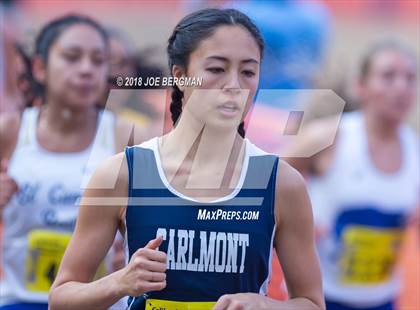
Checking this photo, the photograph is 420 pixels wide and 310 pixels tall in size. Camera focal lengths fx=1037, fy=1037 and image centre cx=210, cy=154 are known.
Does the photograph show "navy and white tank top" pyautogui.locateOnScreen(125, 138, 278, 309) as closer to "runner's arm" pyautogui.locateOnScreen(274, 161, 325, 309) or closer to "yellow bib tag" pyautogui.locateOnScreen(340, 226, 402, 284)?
"runner's arm" pyautogui.locateOnScreen(274, 161, 325, 309)

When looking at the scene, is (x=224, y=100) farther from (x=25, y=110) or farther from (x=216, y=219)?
(x=25, y=110)

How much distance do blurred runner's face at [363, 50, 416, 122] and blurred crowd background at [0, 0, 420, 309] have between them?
0.66 feet

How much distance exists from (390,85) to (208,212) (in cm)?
295

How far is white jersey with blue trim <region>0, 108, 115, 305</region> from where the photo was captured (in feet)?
13.7

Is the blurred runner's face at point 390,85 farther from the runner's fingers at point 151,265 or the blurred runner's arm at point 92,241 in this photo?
Result: the runner's fingers at point 151,265

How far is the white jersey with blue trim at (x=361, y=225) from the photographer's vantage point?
5.08 meters

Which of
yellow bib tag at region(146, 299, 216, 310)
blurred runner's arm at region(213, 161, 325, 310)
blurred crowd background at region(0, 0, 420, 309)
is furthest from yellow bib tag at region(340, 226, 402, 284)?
yellow bib tag at region(146, 299, 216, 310)

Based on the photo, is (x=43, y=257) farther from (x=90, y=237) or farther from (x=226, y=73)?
(x=226, y=73)

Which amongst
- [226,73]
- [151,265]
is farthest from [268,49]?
[151,265]

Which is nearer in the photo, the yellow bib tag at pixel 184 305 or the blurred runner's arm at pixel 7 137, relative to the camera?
the yellow bib tag at pixel 184 305

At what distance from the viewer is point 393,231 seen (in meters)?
5.09


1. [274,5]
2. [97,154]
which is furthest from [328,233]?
[274,5]

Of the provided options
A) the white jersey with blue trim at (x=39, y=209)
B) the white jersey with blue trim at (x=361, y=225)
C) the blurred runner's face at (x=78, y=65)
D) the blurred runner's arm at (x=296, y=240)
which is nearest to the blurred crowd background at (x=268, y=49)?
the blurred runner's face at (x=78, y=65)

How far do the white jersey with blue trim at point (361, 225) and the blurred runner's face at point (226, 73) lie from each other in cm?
252
